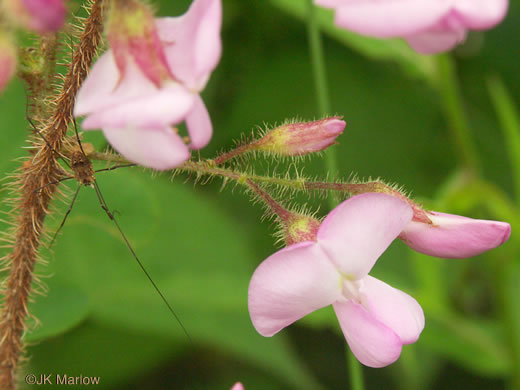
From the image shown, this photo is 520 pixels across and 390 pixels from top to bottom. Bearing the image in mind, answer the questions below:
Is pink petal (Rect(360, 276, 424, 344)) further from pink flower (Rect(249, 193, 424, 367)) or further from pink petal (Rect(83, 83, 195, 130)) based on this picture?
pink petal (Rect(83, 83, 195, 130))

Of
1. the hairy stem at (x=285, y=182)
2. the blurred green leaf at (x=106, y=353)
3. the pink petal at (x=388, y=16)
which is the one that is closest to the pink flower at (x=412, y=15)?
the pink petal at (x=388, y=16)

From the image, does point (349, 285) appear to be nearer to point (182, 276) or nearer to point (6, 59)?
point (6, 59)

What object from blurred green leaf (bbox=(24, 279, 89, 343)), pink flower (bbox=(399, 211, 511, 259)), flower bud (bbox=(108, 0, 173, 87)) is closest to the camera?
flower bud (bbox=(108, 0, 173, 87))

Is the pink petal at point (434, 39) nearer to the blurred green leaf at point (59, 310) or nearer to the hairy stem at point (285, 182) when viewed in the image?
the hairy stem at point (285, 182)

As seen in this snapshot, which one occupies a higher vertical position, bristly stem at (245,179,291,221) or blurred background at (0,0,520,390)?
bristly stem at (245,179,291,221)

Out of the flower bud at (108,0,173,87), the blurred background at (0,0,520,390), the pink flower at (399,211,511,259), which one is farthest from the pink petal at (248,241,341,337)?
the blurred background at (0,0,520,390)

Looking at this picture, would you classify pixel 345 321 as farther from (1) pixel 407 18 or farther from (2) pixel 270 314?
(1) pixel 407 18

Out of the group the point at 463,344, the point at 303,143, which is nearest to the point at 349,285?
the point at 303,143
